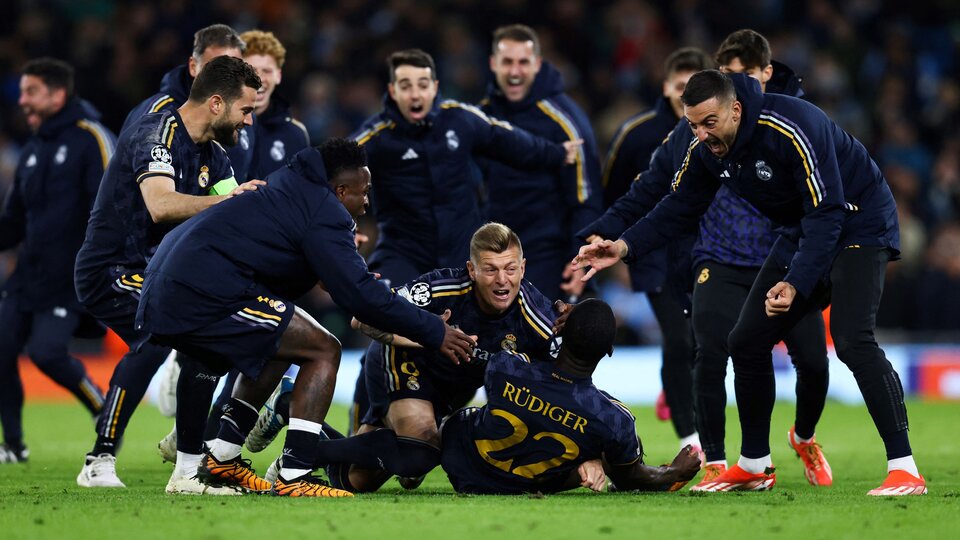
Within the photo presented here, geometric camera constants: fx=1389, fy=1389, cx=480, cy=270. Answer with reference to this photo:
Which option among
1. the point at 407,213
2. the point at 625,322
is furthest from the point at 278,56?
the point at 625,322

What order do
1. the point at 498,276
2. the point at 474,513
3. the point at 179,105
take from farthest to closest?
the point at 179,105
the point at 498,276
the point at 474,513

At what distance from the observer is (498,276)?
6762 millimetres

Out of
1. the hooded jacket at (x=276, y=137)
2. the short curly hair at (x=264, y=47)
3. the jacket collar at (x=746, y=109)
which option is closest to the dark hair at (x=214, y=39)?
the short curly hair at (x=264, y=47)

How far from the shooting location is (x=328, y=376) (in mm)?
6426

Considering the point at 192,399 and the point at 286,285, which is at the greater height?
the point at 286,285

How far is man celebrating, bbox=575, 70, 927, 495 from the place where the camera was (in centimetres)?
648

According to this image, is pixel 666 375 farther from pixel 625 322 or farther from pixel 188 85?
pixel 625 322

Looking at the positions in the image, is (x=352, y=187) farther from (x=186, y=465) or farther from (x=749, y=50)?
(x=749, y=50)

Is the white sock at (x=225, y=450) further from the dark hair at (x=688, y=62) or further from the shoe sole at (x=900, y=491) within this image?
the dark hair at (x=688, y=62)

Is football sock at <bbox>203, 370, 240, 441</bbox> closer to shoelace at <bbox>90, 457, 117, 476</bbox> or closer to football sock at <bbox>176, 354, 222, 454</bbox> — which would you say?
shoelace at <bbox>90, 457, 117, 476</bbox>

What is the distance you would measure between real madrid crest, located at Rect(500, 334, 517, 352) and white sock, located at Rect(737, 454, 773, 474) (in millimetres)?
1368

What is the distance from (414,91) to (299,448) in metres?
3.22

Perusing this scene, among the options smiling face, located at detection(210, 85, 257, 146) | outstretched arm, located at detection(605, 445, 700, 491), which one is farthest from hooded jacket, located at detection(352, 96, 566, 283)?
outstretched arm, located at detection(605, 445, 700, 491)

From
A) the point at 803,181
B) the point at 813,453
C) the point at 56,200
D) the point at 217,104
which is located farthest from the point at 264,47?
the point at 813,453
